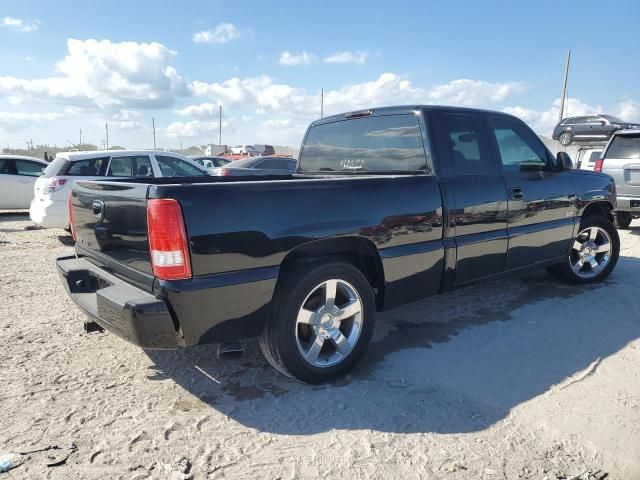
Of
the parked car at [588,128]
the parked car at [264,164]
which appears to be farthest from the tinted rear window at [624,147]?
the parked car at [264,164]

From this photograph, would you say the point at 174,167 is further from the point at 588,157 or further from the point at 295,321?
the point at 588,157

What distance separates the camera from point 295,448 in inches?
100

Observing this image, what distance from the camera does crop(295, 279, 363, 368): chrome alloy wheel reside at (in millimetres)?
3158

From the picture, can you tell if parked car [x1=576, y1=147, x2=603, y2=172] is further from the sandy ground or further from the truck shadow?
the sandy ground

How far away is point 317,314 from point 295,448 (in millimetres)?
874

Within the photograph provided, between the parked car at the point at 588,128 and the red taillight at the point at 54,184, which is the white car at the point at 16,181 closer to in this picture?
the red taillight at the point at 54,184

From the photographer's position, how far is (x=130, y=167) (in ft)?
28.5

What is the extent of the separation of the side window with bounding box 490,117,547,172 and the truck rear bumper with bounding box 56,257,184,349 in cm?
325

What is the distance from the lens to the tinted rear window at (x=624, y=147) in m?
8.98

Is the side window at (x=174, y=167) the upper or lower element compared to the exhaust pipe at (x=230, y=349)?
upper

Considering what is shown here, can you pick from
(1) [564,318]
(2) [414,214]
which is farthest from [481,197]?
(1) [564,318]

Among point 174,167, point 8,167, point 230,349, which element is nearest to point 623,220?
point 174,167

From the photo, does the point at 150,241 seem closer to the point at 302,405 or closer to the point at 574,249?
the point at 302,405

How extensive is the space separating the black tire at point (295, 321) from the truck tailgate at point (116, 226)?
78 cm
